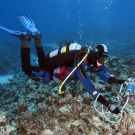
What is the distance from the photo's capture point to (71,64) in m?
5.31

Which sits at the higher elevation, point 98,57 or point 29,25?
point 29,25

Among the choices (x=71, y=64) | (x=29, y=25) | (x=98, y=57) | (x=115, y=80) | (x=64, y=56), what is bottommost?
(x=115, y=80)

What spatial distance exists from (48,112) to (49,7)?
557 feet

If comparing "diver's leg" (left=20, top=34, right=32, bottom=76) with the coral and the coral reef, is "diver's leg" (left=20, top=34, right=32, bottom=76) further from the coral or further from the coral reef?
the coral

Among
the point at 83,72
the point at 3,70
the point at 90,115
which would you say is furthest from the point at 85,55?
the point at 3,70

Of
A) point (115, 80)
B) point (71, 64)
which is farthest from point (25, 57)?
point (115, 80)

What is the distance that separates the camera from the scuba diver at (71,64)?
4609 mm

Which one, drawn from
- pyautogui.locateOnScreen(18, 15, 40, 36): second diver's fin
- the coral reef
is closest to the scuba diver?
pyautogui.locateOnScreen(18, 15, 40, 36): second diver's fin

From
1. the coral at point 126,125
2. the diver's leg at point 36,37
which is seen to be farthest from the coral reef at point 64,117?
the diver's leg at point 36,37

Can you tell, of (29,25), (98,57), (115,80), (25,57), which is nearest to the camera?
(98,57)

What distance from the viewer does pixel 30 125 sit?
5.04 metres

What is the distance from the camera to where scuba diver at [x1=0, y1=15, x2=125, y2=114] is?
461 centimetres

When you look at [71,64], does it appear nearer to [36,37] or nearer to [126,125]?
[36,37]

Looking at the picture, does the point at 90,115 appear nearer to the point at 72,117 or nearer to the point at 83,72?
the point at 72,117
